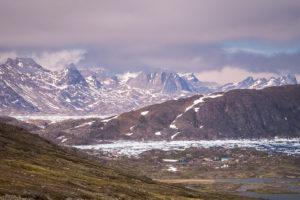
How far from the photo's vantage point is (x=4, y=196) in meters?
69.2

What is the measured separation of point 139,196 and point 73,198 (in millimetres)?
45880

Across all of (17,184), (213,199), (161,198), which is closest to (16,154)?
(161,198)

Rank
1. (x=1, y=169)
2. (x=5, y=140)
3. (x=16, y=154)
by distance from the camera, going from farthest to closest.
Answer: (x=5, y=140), (x=16, y=154), (x=1, y=169)

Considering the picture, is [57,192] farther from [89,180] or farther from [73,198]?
[89,180]

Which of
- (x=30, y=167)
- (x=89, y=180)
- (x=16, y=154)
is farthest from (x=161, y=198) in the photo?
(x=16, y=154)

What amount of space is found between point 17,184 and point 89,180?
46089 millimetres

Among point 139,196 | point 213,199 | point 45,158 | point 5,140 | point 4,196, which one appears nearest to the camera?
point 4,196

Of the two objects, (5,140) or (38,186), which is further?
(5,140)

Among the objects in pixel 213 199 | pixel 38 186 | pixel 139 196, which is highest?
pixel 38 186

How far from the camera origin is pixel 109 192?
11419 cm

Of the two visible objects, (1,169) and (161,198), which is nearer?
(1,169)

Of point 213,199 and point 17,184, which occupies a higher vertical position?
point 17,184

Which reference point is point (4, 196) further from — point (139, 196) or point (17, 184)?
point (139, 196)

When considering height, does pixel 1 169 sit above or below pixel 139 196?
above
